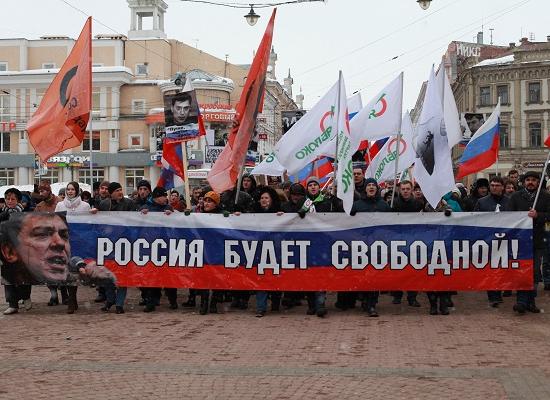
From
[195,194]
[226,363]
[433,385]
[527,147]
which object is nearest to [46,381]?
[226,363]

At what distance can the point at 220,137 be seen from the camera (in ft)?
203

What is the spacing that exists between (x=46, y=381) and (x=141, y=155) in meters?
56.6

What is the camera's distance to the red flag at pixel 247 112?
420 inches

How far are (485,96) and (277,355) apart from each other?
61.3 m

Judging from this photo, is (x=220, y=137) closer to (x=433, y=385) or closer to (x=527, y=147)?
(x=527, y=147)

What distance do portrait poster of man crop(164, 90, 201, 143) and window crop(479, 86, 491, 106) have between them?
56881 mm

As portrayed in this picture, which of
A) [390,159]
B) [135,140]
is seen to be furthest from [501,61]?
[390,159]

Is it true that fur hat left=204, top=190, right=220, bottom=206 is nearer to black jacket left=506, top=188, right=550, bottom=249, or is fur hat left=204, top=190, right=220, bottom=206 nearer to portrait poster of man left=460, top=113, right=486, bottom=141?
black jacket left=506, top=188, right=550, bottom=249

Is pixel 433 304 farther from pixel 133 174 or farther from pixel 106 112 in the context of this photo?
pixel 106 112

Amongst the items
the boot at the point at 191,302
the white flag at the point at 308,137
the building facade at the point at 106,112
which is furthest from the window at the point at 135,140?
the boot at the point at 191,302

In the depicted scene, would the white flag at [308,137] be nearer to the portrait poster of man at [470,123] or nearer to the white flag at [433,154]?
the white flag at [433,154]

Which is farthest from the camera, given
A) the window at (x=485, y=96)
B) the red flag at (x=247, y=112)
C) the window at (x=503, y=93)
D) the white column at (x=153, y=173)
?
the window at (x=485, y=96)

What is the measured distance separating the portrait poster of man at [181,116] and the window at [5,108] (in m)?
56.5

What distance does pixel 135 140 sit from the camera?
2475 inches
